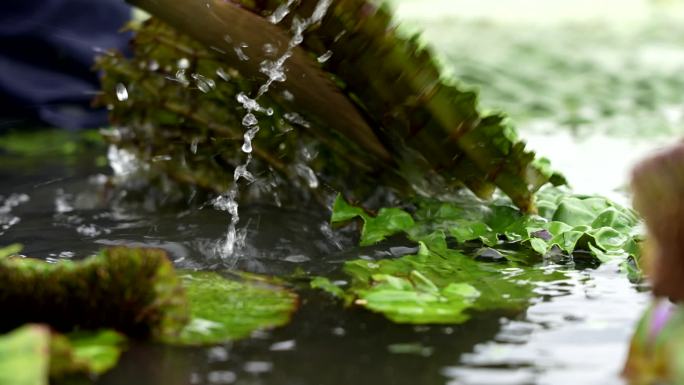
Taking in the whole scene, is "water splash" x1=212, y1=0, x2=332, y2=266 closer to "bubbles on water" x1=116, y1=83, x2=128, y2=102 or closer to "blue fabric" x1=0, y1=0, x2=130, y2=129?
"bubbles on water" x1=116, y1=83, x2=128, y2=102

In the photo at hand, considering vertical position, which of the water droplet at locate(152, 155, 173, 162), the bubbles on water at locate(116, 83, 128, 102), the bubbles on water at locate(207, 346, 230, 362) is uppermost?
the bubbles on water at locate(207, 346, 230, 362)

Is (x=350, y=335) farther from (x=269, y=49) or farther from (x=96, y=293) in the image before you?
(x=269, y=49)

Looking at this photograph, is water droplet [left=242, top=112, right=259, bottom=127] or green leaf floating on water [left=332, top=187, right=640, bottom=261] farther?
water droplet [left=242, top=112, right=259, bottom=127]

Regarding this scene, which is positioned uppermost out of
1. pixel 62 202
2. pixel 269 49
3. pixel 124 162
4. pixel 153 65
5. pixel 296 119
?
pixel 269 49

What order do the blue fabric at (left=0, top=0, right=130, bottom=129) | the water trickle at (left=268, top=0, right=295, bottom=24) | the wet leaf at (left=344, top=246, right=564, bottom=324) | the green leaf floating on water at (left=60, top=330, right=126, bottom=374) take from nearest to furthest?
1. the green leaf floating on water at (left=60, top=330, right=126, bottom=374)
2. the wet leaf at (left=344, top=246, right=564, bottom=324)
3. the water trickle at (left=268, top=0, right=295, bottom=24)
4. the blue fabric at (left=0, top=0, right=130, bottom=129)

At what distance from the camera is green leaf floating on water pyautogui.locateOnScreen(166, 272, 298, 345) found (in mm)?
1168

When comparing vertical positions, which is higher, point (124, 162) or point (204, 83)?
point (204, 83)

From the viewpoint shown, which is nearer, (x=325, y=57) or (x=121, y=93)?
(x=325, y=57)

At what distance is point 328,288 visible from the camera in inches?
54.4

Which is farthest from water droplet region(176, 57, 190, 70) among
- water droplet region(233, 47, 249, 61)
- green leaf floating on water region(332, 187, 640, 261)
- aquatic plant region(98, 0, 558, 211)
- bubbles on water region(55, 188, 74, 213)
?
green leaf floating on water region(332, 187, 640, 261)

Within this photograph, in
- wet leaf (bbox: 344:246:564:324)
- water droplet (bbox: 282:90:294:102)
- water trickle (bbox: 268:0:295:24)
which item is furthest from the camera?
water droplet (bbox: 282:90:294:102)

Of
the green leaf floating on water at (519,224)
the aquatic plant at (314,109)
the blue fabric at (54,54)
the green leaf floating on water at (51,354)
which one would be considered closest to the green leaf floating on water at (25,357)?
the green leaf floating on water at (51,354)

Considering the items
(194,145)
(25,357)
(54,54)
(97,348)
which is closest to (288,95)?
(194,145)

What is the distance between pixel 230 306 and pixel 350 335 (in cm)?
20
